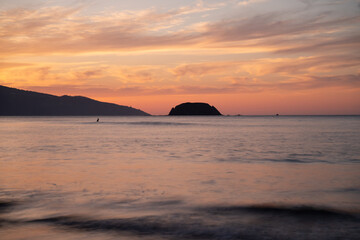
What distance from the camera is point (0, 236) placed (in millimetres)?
8414

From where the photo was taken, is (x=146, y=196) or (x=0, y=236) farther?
(x=146, y=196)

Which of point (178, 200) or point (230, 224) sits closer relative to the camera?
point (230, 224)

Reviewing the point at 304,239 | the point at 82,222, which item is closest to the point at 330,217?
the point at 304,239

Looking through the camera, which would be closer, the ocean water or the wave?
the wave

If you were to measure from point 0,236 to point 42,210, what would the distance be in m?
2.48

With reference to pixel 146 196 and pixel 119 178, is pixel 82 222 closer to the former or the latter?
pixel 146 196

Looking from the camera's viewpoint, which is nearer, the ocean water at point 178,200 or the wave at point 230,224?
the wave at point 230,224

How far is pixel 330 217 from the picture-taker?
33.7ft

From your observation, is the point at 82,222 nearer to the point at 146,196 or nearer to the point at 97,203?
the point at 97,203

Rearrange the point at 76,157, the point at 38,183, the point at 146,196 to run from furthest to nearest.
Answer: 1. the point at 76,157
2. the point at 38,183
3. the point at 146,196

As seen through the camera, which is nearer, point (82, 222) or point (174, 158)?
point (82, 222)

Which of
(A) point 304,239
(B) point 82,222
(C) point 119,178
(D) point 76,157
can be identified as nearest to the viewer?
(A) point 304,239

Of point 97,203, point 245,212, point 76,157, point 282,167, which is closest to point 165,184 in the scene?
point 97,203

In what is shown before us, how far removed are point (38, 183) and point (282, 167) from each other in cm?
1414
